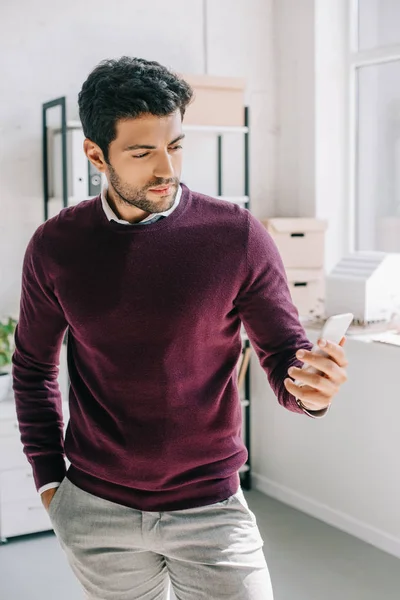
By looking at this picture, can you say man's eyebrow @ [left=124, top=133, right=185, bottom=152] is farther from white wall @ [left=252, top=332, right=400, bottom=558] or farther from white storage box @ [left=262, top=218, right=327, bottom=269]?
white storage box @ [left=262, top=218, right=327, bottom=269]

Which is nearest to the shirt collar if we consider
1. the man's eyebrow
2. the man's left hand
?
the man's eyebrow

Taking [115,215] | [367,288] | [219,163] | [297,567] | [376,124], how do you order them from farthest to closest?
[219,163], [376,124], [367,288], [297,567], [115,215]

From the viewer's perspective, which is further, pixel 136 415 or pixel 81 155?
pixel 81 155

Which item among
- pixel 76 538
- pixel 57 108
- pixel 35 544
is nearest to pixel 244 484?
pixel 35 544

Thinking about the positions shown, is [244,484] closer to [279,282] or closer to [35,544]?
[35,544]


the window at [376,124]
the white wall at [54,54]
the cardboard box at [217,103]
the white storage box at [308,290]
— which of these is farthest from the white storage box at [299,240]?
the white wall at [54,54]

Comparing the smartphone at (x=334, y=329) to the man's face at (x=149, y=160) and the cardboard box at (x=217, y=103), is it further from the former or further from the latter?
the cardboard box at (x=217, y=103)

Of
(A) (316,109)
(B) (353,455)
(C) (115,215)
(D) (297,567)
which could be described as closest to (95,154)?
(C) (115,215)

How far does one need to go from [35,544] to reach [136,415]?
207 cm

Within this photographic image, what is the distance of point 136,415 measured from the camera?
150 cm

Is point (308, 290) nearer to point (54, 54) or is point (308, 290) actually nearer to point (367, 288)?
point (367, 288)

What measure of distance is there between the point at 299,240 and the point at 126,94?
2262mm

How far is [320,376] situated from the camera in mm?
1345

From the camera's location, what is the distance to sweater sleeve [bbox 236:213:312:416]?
153cm
